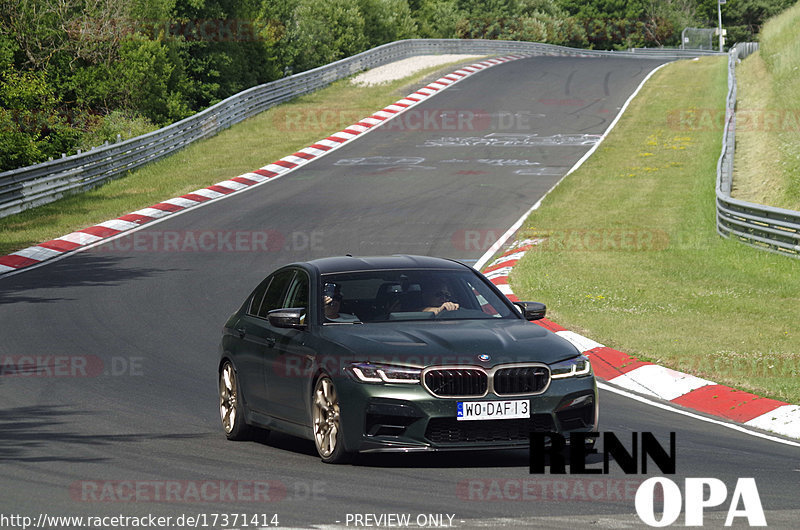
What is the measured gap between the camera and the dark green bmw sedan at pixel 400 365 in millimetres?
8172

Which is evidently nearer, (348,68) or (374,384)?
(374,384)

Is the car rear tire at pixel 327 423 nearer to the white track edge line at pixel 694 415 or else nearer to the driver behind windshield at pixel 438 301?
the driver behind windshield at pixel 438 301

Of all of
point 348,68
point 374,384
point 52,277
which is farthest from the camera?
point 348,68

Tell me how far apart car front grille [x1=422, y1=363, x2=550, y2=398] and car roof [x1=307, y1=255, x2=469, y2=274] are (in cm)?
166

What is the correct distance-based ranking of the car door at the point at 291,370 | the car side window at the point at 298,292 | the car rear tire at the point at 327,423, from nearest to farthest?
the car rear tire at the point at 327,423, the car door at the point at 291,370, the car side window at the point at 298,292

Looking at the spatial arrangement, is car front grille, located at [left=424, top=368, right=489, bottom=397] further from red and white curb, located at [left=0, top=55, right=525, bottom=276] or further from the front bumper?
red and white curb, located at [left=0, top=55, right=525, bottom=276]

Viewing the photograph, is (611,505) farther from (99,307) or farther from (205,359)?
(99,307)

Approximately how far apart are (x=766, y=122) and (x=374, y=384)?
115ft

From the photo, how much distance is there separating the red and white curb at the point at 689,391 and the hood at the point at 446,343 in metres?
2.73

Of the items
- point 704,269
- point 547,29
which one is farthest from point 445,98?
point 547,29

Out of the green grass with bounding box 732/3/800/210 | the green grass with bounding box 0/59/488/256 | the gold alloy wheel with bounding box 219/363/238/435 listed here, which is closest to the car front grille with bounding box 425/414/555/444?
the gold alloy wheel with bounding box 219/363/238/435

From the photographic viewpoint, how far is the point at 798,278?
19.2 metres

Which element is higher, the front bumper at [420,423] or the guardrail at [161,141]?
the front bumper at [420,423]

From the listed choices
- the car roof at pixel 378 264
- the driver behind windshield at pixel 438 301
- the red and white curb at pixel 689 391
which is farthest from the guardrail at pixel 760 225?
the driver behind windshield at pixel 438 301
